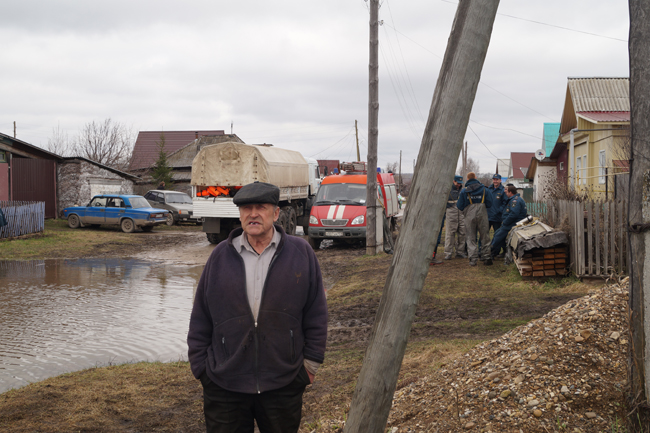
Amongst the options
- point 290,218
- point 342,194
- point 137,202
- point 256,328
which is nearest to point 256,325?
point 256,328

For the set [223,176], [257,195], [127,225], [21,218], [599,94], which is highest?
[599,94]

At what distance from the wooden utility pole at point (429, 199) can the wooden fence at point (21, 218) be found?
19.8m

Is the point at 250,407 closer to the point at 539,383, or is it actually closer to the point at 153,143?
the point at 539,383

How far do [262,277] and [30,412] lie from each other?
10.0ft

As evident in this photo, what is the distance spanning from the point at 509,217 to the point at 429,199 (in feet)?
33.1

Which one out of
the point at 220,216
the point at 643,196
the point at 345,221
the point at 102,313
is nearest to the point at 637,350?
the point at 643,196

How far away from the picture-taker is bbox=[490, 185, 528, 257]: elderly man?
12.4m

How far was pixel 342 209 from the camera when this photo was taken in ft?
58.5

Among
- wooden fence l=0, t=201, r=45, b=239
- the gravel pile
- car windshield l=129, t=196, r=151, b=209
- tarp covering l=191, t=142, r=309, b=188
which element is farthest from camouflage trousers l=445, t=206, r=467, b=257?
car windshield l=129, t=196, r=151, b=209

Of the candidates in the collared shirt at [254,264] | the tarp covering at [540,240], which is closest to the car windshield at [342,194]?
the tarp covering at [540,240]

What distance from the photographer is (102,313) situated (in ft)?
30.9

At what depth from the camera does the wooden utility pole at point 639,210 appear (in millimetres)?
3248

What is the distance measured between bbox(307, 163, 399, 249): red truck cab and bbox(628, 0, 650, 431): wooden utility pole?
13.2 meters

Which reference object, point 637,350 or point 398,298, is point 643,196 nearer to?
point 637,350
